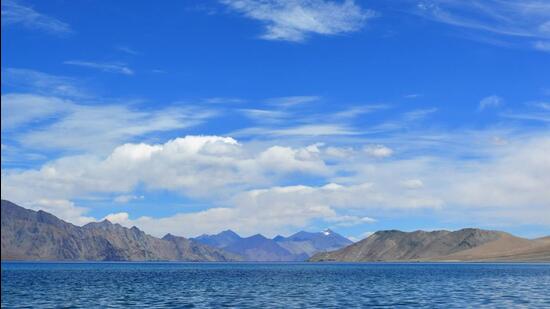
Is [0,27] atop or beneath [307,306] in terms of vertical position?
atop

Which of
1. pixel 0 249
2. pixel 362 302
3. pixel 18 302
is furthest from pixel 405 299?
pixel 0 249

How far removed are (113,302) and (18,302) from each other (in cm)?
1237

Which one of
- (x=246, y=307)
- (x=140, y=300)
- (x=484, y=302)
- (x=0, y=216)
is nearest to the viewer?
(x=0, y=216)

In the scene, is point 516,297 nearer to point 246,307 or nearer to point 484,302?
point 484,302

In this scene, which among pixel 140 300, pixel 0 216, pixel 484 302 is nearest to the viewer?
pixel 0 216

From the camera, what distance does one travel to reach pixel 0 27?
41.3 feet

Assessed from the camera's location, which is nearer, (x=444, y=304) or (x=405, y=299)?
(x=444, y=304)

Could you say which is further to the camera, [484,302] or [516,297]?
[516,297]

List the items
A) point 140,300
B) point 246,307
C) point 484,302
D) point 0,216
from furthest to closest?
point 140,300, point 484,302, point 246,307, point 0,216

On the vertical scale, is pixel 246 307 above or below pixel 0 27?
below

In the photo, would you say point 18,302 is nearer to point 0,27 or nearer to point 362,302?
point 362,302

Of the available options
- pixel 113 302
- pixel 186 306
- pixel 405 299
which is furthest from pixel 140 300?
pixel 405 299

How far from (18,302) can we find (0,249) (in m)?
76.1

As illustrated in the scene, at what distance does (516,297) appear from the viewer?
278 ft
